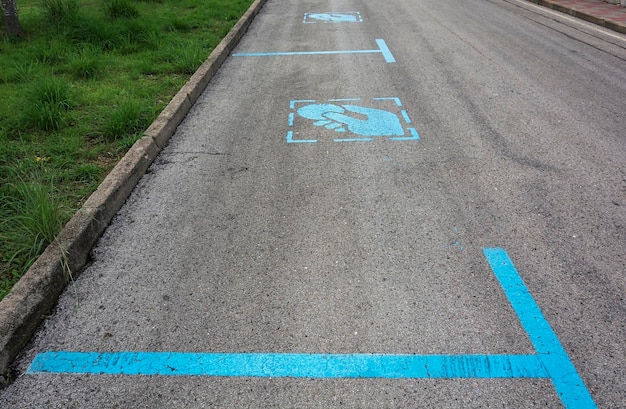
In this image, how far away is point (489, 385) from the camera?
2316 mm

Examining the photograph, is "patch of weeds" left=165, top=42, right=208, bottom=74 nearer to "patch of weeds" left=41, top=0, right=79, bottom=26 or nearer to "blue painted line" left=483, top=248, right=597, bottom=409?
"patch of weeds" left=41, top=0, right=79, bottom=26

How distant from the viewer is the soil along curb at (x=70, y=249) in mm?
2574

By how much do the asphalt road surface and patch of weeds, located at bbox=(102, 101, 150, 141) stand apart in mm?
415

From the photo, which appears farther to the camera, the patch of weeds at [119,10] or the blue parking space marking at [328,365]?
the patch of weeds at [119,10]

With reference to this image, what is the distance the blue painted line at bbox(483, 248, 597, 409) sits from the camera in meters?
2.27

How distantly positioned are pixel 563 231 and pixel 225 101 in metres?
4.25

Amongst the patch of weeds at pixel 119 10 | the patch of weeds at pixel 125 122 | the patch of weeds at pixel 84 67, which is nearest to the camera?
the patch of weeds at pixel 125 122

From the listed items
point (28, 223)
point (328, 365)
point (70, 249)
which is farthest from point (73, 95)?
point (328, 365)

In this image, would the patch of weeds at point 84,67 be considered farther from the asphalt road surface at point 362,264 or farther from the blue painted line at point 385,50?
the blue painted line at point 385,50

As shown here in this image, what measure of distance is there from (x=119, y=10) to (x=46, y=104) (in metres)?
5.15

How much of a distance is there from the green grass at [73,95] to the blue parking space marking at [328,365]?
0.78 m

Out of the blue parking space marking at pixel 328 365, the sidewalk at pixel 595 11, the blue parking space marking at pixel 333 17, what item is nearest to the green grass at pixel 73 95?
the blue parking space marking at pixel 328 365

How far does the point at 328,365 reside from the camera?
245 cm

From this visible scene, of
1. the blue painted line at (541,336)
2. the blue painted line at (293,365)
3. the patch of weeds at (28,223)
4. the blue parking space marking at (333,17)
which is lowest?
the blue painted line at (293,365)
